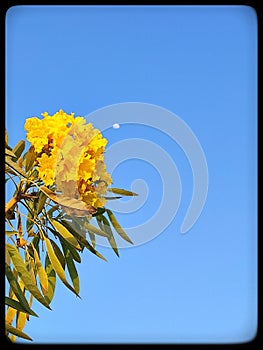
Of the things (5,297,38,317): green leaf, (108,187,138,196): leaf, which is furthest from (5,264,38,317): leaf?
(108,187,138,196): leaf

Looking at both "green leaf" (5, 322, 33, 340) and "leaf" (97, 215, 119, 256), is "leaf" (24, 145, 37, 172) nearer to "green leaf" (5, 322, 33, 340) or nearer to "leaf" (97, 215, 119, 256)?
"leaf" (97, 215, 119, 256)

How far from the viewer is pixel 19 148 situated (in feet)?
2.95

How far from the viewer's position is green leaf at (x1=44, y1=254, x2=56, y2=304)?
891mm

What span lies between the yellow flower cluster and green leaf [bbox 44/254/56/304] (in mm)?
144

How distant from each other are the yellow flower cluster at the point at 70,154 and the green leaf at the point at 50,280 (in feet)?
0.47

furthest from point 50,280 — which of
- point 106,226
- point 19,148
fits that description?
point 19,148

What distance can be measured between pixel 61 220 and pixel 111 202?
0.10 meters

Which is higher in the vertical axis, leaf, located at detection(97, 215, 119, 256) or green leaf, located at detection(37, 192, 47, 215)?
green leaf, located at detection(37, 192, 47, 215)

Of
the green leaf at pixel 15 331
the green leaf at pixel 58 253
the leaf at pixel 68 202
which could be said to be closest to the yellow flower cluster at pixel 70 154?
the leaf at pixel 68 202

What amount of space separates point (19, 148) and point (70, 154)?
10cm
